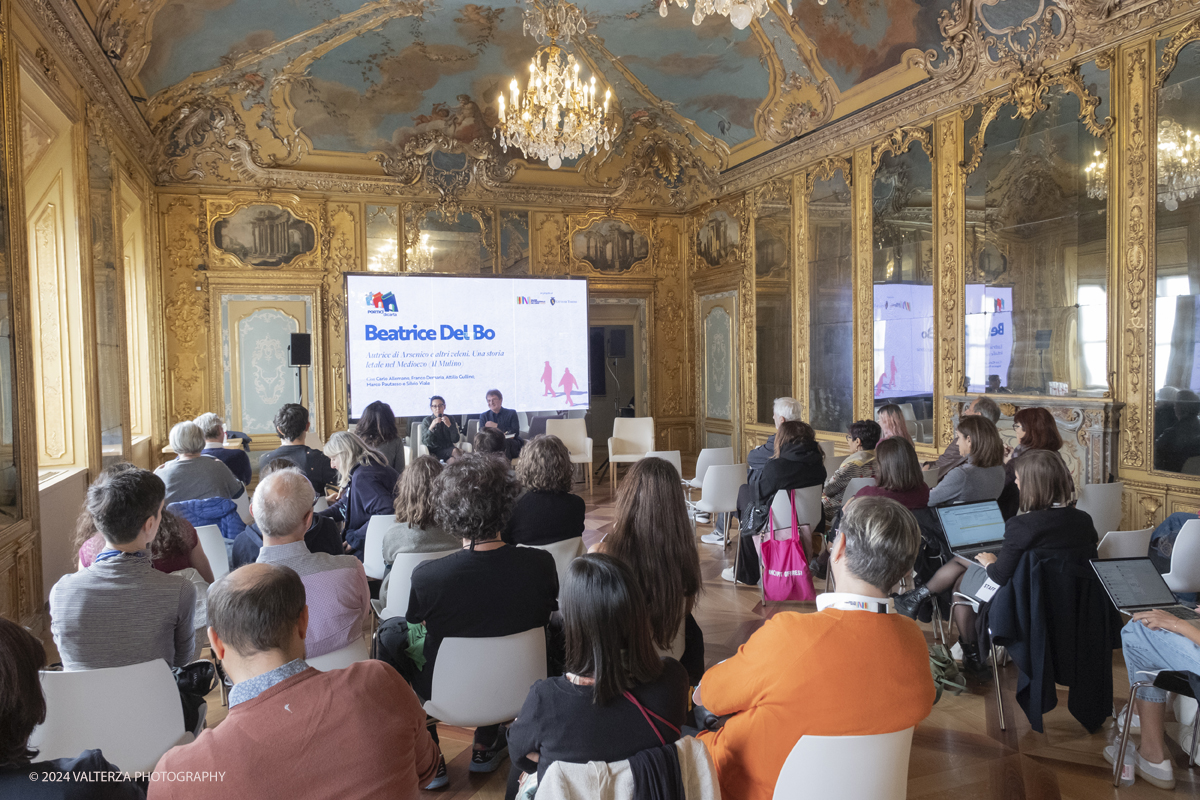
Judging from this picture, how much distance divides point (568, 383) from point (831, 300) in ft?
12.2

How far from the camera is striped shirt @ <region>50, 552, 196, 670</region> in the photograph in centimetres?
233

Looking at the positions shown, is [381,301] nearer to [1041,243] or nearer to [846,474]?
[846,474]

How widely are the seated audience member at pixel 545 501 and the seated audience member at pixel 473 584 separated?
745mm

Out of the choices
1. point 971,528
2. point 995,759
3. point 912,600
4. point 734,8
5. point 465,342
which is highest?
point 734,8

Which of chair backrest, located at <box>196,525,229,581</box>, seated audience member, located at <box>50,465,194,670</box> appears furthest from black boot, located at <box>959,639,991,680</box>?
chair backrest, located at <box>196,525,229,581</box>

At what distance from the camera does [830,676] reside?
1.75m

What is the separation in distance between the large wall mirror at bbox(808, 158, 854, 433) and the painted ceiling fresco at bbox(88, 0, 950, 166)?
0.89 m

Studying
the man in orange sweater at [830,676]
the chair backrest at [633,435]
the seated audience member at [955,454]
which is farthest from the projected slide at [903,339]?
the man in orange sweater at [830,676]

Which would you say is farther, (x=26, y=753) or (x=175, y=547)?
(x=175, y=547)

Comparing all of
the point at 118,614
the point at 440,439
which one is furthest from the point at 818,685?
the point at 440,439

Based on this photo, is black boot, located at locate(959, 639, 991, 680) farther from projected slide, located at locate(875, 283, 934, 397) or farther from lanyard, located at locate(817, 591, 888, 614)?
projected slide, located at locate(875, 283, 934, 397)

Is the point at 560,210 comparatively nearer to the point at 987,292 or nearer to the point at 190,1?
the point at 190,1

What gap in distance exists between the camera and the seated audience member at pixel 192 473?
177 inches

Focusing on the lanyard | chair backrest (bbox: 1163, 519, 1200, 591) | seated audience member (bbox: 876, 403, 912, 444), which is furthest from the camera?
seated audience member (bbox: 876, 403, 912, 444)
